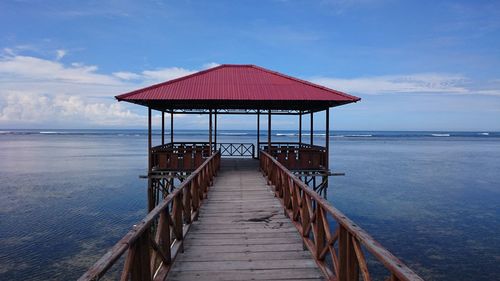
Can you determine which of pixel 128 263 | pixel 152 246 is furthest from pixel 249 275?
pixel 128 263

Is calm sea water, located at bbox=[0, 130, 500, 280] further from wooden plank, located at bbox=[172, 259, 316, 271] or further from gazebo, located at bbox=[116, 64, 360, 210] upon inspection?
wooden plank, located at bbox=[172, 259, 316, 271]

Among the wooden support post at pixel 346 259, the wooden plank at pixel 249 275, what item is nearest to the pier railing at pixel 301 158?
the wooden plank at pixel 249 275

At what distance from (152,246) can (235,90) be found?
10.5 meters

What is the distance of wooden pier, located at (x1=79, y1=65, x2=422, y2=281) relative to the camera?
362 cm

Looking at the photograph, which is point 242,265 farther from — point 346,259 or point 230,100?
point 230,100

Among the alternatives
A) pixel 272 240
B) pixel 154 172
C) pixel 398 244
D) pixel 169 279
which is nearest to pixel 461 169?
pixel 398 244

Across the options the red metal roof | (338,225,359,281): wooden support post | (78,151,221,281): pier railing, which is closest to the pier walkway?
(78,151,221,281): pier railing

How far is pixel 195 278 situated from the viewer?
4.50 metres

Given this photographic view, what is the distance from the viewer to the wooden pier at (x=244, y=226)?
11.9ft

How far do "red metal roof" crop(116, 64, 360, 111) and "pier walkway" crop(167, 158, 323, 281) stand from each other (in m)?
5.10

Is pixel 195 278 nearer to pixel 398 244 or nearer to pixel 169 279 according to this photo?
pixel 169 279

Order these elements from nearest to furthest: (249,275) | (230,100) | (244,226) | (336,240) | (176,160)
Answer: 1. (336,240)
2. (249,275)
3. (244,226)
4. (230,100)
5. (176,160)

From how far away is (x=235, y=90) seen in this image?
46.1 ft

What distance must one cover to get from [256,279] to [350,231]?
1535 millimetres
